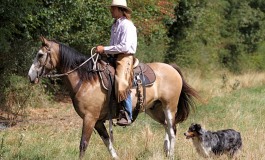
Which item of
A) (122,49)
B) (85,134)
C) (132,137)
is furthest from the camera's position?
(132,137)

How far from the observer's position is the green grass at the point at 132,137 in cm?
749

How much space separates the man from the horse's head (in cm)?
68

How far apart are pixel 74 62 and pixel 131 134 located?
2.87 meters

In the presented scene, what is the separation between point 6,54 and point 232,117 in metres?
6.57

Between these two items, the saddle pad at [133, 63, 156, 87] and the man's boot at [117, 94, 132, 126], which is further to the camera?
the saddle pad at [133, 63, 156, 87]

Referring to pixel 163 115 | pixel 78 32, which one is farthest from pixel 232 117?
pixel 78 32

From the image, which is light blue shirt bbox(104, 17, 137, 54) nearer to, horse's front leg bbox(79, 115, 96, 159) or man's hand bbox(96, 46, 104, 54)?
man's hand bbox(96, 46, 104, 54)

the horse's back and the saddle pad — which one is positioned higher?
the saddle pad

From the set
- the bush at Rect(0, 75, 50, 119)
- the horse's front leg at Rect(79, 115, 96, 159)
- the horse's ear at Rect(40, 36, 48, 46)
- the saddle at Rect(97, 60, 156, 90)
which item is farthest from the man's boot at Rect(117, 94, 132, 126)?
the bush at Rect(0, 75, 50, 119)

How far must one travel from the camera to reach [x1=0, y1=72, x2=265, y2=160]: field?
7.51m

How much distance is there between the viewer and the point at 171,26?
24906 millimetres

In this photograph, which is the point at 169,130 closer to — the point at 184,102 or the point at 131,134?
the point at 184,102

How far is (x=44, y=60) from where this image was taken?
7.02 metres

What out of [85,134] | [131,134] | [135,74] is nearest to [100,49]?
[135,74]
